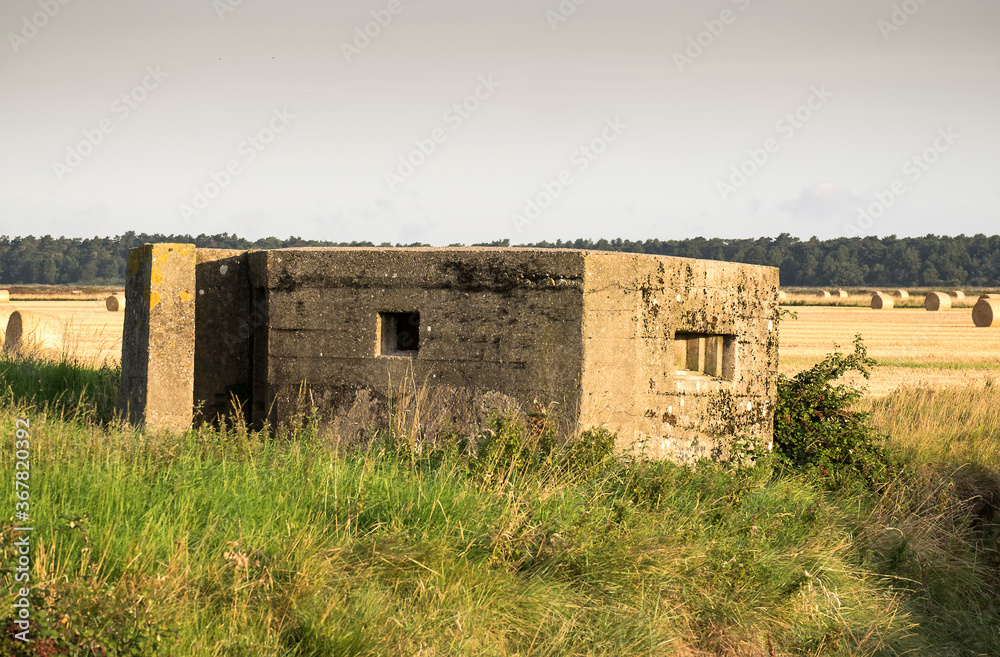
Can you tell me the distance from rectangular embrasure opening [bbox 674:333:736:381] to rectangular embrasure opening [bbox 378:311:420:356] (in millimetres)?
2199

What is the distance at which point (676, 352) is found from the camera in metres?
6.68

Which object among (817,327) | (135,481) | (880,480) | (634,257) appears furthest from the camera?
(817,327)

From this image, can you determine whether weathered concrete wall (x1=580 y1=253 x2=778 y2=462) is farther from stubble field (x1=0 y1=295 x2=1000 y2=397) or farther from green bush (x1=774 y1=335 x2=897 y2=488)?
stubble field (x1=0 y1=295 x2=1000 y2=397)

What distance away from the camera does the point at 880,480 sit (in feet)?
23.7

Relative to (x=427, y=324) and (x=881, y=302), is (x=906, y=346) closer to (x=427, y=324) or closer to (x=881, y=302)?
(x=427, y=324)

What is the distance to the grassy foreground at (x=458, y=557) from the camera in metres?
3.19

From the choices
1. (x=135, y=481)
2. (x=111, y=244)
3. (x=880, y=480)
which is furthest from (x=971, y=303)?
(x=111, y=244)

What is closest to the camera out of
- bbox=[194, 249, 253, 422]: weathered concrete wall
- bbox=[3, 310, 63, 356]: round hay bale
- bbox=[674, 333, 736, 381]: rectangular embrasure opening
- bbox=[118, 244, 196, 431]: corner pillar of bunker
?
bbox=[118, 244, 196, 431]: corner pillar of bunker

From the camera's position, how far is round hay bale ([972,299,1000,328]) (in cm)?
2786

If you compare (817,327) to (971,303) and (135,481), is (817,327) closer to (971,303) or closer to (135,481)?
(971,303)

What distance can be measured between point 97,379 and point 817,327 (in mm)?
22613

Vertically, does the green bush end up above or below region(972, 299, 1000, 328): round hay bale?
below

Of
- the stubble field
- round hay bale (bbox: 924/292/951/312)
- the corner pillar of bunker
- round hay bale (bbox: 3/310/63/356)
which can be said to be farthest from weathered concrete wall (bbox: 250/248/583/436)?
round hay bale (bbox: 924/292/951/312)

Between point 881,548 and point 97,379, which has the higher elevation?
point 97,379
